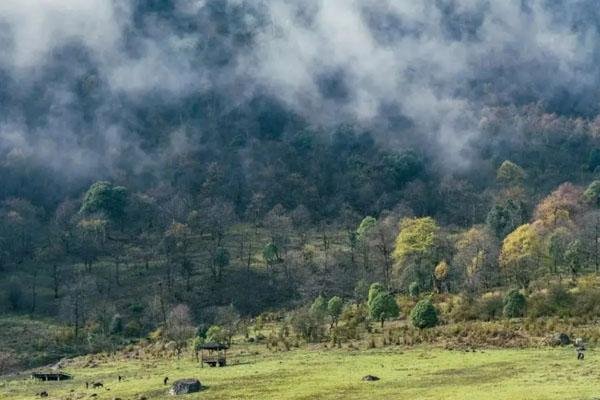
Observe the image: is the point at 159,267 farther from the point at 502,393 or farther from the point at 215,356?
the point at 502,393

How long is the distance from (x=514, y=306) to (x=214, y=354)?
35498 mm

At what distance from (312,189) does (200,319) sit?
3101 inches

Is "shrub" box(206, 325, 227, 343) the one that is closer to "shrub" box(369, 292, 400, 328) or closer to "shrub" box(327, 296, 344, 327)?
"shrub" box(327, 296, 344, 327)

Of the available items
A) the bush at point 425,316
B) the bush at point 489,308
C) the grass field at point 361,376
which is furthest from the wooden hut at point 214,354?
the bush at point 489,308

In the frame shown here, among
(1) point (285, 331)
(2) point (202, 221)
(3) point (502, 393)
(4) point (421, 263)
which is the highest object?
(2) point (202, 221)

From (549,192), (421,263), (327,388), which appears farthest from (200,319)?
(549,192)

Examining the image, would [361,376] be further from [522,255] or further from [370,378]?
[522,255]

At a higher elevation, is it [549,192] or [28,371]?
[549,192]

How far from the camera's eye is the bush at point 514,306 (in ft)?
310

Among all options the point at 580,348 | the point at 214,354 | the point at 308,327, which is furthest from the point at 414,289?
the point at 580,348

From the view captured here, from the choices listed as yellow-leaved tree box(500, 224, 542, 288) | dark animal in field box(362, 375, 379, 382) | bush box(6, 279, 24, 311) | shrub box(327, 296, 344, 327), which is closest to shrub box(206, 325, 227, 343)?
shrub box(327, 296, 344, 327)

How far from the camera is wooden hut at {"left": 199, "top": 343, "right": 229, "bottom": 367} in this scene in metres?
79.6

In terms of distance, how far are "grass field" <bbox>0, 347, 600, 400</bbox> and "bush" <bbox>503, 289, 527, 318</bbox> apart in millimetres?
18104

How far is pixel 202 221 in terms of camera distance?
16738cm
